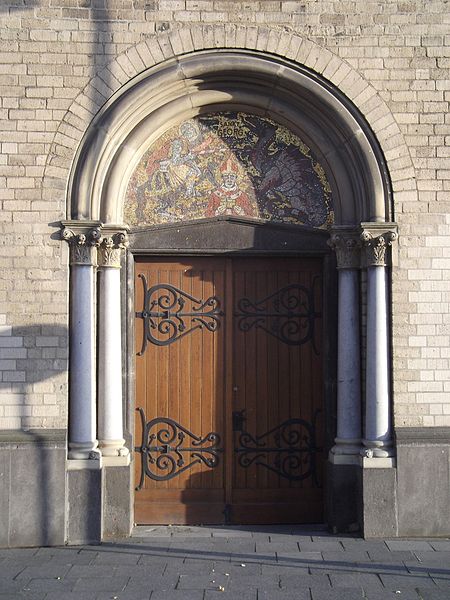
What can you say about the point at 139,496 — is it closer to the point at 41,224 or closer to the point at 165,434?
the point at 165,434

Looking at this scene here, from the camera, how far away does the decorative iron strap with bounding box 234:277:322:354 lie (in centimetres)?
863

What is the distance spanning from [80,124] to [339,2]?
260 centimetres

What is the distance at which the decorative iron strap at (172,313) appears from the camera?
28.1 ft

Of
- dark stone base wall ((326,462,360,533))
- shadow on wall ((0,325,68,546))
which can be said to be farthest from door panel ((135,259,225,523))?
dark stone base wall ((326,462,360,533))

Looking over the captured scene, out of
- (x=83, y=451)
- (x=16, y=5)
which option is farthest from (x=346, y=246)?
(x=16, y=5)

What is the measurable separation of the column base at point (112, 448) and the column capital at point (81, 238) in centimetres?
160

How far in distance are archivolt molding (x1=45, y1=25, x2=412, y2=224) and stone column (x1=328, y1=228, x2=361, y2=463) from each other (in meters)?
0.28

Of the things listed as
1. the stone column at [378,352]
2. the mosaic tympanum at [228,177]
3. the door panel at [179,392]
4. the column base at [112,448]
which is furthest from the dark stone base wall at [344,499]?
the mosaic tympanum at [228,177]

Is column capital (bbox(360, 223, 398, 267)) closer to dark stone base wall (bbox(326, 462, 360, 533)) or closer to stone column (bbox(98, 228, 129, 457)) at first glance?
dark stone base wall (bbox(326, 462, 360, 533))

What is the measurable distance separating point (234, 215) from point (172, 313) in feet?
3.59

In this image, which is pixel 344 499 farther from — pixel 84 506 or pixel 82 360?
pixel 82 360

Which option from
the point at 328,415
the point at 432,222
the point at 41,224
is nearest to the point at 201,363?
the point at 328,415

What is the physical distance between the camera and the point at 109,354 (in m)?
8.16

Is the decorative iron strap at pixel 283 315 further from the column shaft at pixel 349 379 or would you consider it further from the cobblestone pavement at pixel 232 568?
the cobblestone pavement at pixel 232 568
